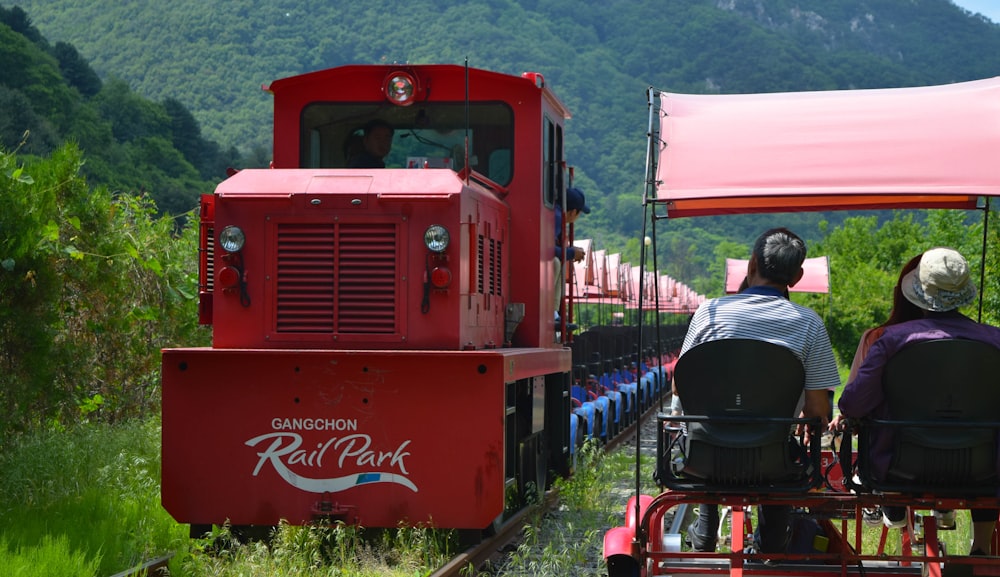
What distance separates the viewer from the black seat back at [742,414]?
4715 millimetres

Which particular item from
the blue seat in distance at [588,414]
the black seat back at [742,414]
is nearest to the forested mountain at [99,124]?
the blue seat in distance at [588,414]

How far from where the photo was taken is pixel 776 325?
16.4ft

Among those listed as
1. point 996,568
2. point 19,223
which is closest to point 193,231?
point 19,223

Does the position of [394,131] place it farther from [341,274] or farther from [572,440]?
[572,440]

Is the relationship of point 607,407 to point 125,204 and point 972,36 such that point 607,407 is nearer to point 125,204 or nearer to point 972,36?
point 125,204

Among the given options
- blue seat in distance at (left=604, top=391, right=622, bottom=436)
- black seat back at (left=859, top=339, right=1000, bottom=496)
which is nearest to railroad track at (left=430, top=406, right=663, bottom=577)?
black seat back at (left=859, top=339, right=1000, bottom=496)

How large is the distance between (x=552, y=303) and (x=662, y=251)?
118m

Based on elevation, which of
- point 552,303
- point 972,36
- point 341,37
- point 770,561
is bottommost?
point 770,561

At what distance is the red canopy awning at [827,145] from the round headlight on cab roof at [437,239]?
1.72 metres

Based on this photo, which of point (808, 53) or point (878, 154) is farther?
point (808, 53)

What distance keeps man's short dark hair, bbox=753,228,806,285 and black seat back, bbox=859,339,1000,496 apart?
67cm

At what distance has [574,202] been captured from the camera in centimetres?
1045

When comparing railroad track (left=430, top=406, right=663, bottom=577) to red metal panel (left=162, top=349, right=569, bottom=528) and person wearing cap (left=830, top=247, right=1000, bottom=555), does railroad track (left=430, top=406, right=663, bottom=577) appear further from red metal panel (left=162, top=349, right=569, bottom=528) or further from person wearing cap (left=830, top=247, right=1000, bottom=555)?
person wearing cap (left=830, top=247, right=1000, bottom=555)

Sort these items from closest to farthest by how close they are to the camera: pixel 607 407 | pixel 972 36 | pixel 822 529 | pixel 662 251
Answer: pixel 822 529
pixel 607 407
pixel 662 251
pixel 972 36
